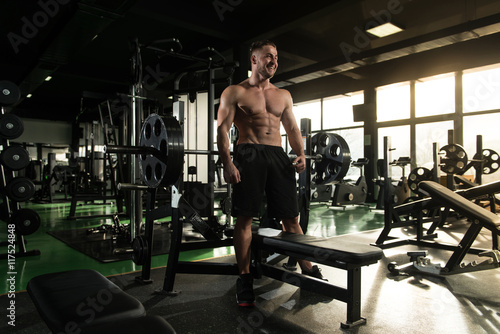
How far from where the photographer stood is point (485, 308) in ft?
6.32

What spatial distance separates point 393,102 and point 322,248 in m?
7.47

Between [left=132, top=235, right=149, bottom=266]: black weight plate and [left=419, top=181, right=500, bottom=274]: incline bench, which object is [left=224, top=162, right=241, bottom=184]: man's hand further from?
[left=419, top=181, right=500, bottom=274]: incline bench

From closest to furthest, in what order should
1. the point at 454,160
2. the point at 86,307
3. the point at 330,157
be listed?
the point at 86,307 < the point at 330,157 < the point at 454,160

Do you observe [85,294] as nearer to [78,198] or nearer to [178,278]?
[178,278]

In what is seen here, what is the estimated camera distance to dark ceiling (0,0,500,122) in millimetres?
4723

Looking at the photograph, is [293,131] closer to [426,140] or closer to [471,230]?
[471,230]

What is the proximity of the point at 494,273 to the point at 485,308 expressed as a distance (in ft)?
2.89

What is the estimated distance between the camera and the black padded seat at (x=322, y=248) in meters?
1.63

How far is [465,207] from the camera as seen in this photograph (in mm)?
2441

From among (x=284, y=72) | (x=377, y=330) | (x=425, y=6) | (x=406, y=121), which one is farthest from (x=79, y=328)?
(x=406, y=121)

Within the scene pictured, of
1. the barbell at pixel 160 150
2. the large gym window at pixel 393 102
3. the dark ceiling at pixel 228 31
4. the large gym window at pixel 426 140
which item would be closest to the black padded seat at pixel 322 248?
the barbell at pixel 160 150

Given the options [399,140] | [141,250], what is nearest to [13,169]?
[141,250]

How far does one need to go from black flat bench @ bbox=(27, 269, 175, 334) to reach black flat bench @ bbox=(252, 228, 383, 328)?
1.05 metres

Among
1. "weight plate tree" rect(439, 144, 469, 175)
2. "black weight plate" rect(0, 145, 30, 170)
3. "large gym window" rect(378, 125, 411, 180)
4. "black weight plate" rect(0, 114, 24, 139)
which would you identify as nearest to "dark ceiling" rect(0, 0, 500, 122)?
"black weight plate" rect(0, 114, 24, 139)
